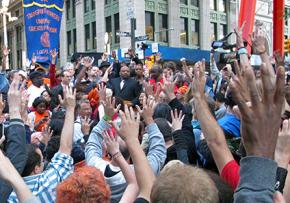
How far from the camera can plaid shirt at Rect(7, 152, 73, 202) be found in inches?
132

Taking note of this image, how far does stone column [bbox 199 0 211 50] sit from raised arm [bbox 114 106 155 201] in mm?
42504

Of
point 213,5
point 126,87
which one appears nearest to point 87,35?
point 213,5

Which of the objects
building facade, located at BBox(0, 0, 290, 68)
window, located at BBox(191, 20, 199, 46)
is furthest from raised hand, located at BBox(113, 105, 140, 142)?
window, located at BBox(191, 20, 199, 46)

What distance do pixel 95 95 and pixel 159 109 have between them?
10.5ft

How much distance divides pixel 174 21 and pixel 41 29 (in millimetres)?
32117

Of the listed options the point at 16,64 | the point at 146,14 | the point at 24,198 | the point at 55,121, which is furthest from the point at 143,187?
the point at 16,64

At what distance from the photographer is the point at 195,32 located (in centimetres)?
4531

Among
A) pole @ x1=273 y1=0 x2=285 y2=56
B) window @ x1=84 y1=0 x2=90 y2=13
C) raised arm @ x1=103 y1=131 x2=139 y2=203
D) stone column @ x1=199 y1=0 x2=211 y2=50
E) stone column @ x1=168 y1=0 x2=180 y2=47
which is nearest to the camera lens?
raised arm @ x1=103 y1=131 x2=139 y2=203

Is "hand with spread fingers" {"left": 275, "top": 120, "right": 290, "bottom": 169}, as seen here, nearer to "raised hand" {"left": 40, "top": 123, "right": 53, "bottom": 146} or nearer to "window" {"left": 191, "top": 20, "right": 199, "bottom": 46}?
"raised hand" {"left": 40, "top": 123, "right": 53, "bottom": 146}

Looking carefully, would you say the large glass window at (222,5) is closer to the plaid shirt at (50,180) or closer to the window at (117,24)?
the window at (117,24)

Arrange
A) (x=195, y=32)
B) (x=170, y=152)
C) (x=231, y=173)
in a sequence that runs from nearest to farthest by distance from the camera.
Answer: (x=231, y=173) < (x=170, y=152) < (x=195, y=32)

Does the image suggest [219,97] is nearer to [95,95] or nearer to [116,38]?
[95,95]

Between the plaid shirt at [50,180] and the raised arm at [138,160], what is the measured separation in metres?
0.65

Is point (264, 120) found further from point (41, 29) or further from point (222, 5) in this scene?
point (222, 5)
